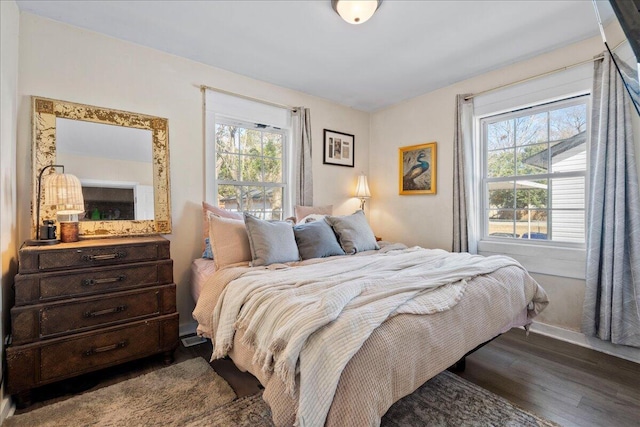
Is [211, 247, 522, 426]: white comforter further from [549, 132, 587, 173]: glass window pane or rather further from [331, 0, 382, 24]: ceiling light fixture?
[331, 0, 382, 24]: ceiling light fixture

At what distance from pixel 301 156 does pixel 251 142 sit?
1.92 ft

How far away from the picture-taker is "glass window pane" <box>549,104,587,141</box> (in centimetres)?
269

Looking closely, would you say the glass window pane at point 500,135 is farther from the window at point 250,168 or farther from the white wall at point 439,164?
the window at point 250,168

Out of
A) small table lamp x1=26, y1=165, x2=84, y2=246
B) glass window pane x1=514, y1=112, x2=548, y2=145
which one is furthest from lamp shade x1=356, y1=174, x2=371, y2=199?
small table lamp x1=26, y1=165, x2=84, y2=246

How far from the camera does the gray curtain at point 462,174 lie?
324 cm

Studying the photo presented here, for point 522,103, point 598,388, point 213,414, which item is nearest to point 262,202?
point 213,414

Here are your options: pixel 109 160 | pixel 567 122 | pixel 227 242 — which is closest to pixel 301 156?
pixel 227 242

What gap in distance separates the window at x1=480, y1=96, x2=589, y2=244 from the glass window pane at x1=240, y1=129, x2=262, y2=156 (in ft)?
8.08

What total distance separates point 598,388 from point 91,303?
3276mm

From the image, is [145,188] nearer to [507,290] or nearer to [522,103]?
[507,290]

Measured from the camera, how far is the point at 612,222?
232 cm

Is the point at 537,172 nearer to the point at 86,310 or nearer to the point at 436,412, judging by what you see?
the point at 436,412

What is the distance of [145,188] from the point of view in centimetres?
262

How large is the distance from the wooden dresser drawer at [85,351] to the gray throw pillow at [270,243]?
0.76 metres
